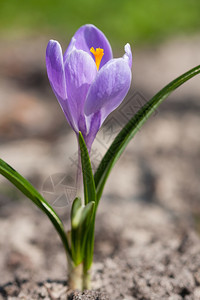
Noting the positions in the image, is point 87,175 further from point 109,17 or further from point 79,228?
point 109,17

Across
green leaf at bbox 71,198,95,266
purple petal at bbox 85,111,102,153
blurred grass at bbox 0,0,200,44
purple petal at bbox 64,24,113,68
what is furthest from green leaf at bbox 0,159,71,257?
blurred grass at bbox 0,0,200,44

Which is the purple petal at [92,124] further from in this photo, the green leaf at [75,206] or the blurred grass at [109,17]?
the blurred grass at [109,17]

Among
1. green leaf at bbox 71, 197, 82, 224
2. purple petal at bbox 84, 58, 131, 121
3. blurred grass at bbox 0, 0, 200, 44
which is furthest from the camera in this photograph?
blurred grass at bbox 0, 0, 200, 44

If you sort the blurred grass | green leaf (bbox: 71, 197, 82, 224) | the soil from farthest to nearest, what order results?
1. the blurred grass
2. the soil
3. green leaf (bbox: 71, 197, 82, 224)

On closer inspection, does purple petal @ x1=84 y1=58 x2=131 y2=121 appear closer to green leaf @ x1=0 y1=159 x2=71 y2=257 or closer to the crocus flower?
the crocus flower

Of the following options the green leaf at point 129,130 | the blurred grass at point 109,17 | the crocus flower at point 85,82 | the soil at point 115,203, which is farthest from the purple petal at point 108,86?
the blurred grass at point 109,17

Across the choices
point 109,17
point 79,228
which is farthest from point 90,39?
point 109,17

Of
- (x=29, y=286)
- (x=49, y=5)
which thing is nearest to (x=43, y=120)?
(x=29, y=286)
